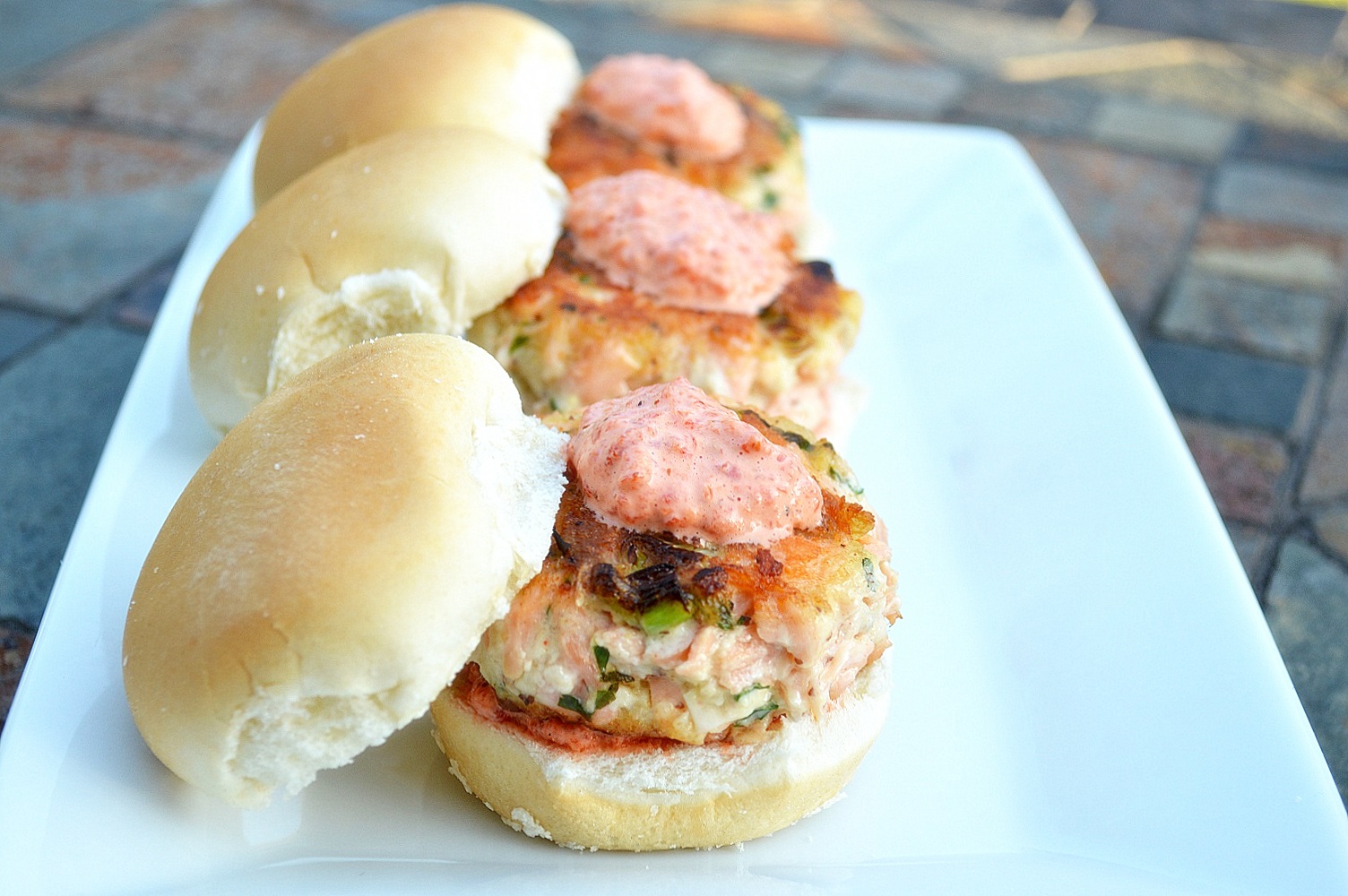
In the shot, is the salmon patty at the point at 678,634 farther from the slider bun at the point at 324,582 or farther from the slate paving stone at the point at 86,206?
the slate paving stone at the point at 86,206

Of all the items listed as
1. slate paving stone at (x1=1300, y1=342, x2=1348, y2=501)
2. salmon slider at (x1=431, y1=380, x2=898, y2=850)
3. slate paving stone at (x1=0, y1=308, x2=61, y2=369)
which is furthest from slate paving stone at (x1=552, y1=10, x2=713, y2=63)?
salmon slider at (x1=431, y1=380, x2=898, y2=850)

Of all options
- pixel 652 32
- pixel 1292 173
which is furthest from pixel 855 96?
pixel 1292 173

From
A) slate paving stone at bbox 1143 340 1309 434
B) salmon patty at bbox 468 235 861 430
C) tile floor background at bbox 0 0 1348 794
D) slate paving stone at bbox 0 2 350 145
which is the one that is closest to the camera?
salmon patty at bbox 468 235 861 430

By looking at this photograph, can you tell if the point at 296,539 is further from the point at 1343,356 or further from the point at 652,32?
the point at 652,32

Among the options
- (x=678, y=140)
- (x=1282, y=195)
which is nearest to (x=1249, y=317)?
(x=1282, y=195)

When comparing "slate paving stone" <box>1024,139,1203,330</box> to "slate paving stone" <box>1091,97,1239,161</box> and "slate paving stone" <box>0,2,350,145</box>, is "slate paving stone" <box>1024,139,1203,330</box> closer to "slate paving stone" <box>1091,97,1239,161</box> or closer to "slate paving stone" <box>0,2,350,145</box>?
"slate paving stone" <box>1091,97,1239,161</box>

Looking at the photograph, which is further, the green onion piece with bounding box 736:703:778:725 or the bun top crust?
the bun top crust
